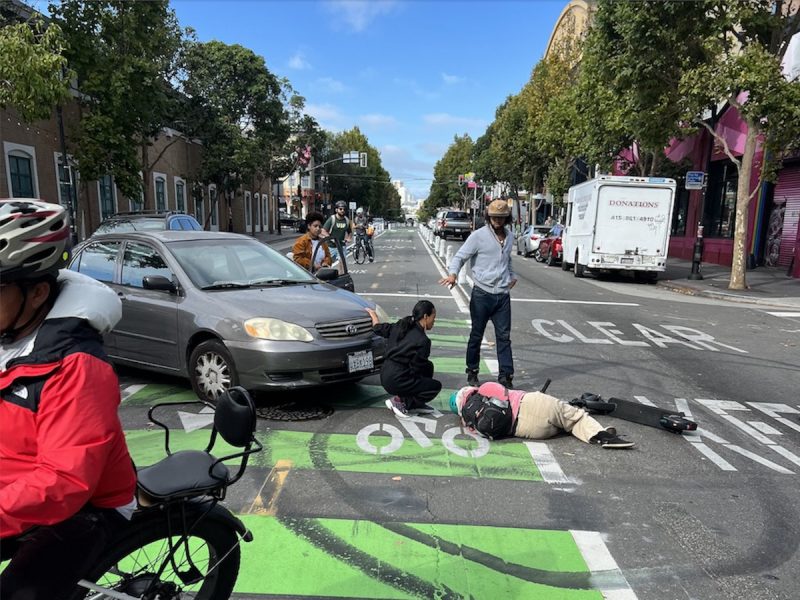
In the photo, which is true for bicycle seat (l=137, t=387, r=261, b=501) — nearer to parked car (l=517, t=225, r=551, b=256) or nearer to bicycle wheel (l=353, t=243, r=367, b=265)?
bicycle wheel (l=353, t=243, r=367, b=265)

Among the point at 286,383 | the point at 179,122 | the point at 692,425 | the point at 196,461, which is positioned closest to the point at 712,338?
the point at 692,425

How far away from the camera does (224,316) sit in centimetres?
483

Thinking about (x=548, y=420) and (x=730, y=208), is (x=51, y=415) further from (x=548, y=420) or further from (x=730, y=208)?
(x=730, y=208)

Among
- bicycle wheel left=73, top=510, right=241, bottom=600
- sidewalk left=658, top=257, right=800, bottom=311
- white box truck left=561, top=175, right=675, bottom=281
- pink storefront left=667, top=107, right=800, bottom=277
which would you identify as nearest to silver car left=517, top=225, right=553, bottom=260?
pink storefront left=667, top=107, right=800, bottom=277

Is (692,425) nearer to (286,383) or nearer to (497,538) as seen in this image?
(497,538)

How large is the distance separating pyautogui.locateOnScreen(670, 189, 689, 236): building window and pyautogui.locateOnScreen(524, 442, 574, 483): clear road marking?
25248 mm

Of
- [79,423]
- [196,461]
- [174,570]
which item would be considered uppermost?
[79,423]

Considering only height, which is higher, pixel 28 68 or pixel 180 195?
pixel 28 68

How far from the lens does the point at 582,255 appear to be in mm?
17469

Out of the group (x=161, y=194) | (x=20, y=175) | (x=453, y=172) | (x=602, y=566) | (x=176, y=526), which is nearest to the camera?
(x=176, y=526)

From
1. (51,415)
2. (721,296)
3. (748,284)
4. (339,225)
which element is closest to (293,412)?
(51,415)

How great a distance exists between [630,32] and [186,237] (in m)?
13.2

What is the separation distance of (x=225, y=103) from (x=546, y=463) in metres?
30.5

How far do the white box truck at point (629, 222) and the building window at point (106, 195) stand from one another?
18.9 meters
